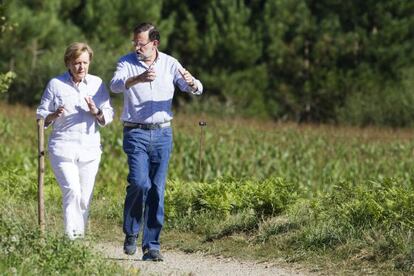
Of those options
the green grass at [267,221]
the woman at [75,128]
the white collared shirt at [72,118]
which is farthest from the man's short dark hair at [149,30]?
the green grass at [267,221]

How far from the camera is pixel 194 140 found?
25547 millimetres

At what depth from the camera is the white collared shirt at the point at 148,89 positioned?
28.9 ft

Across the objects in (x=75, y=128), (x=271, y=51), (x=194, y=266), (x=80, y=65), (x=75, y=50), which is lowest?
(x=194, y=266)

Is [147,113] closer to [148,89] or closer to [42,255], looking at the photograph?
[148,89]

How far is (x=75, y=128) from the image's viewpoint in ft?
28.7

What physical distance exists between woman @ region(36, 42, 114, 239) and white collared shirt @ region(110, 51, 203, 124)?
0.20 m

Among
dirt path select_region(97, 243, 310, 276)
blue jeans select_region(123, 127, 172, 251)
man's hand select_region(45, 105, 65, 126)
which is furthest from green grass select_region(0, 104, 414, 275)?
man's hand select_region(45, 105, 65, 126)

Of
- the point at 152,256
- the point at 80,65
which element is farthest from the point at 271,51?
the point at 80,65

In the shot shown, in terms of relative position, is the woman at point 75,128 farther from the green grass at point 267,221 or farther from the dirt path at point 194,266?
the dirt path at point 194,266

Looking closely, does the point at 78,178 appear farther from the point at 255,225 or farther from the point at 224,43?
the point at 224,43

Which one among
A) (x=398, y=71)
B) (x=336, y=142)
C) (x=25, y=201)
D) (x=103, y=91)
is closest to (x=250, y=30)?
(x=398, y=71)

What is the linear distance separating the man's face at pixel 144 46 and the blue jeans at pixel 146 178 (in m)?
0.62

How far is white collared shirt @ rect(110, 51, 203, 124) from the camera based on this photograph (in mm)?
8812

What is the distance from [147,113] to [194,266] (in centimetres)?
140
